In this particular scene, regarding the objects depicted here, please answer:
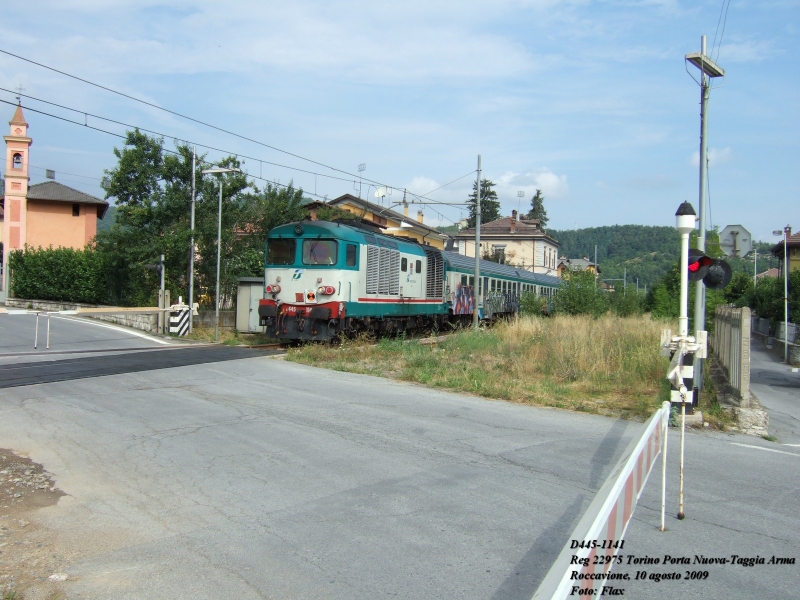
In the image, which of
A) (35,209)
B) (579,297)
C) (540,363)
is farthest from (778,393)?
(35,209)

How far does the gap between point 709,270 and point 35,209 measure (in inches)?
1921

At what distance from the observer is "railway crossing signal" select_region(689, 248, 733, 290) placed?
9.83 m

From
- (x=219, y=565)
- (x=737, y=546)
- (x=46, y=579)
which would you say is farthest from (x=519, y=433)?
(x=46, y=579)

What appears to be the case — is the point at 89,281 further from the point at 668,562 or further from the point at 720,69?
the point at 668,562

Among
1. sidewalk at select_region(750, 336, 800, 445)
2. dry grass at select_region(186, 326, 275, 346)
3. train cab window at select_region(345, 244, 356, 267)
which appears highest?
train cab window at select_region(345, 244, 356, 267)

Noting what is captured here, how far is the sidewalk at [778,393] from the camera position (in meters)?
10.1

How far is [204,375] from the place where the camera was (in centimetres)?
1339

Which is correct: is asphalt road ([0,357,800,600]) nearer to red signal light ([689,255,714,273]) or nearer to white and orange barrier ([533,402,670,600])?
white and orange barrier ([533,402,670,600])

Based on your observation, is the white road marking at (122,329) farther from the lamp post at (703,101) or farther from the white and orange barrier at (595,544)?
the white and orange barrier at (595,544)

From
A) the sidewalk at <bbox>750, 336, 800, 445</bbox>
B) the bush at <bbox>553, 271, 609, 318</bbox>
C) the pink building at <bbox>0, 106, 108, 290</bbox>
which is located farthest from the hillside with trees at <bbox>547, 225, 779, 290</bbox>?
the sidewalk at <bbox>750, 336, 800, 445</bbox>

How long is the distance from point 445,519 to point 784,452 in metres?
5.04

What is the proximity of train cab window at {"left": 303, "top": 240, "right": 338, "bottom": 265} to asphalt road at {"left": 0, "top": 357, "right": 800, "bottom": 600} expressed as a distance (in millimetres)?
8338

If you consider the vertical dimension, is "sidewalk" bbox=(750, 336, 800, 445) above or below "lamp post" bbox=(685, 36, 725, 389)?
below

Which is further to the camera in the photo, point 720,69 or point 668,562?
point 720,69
